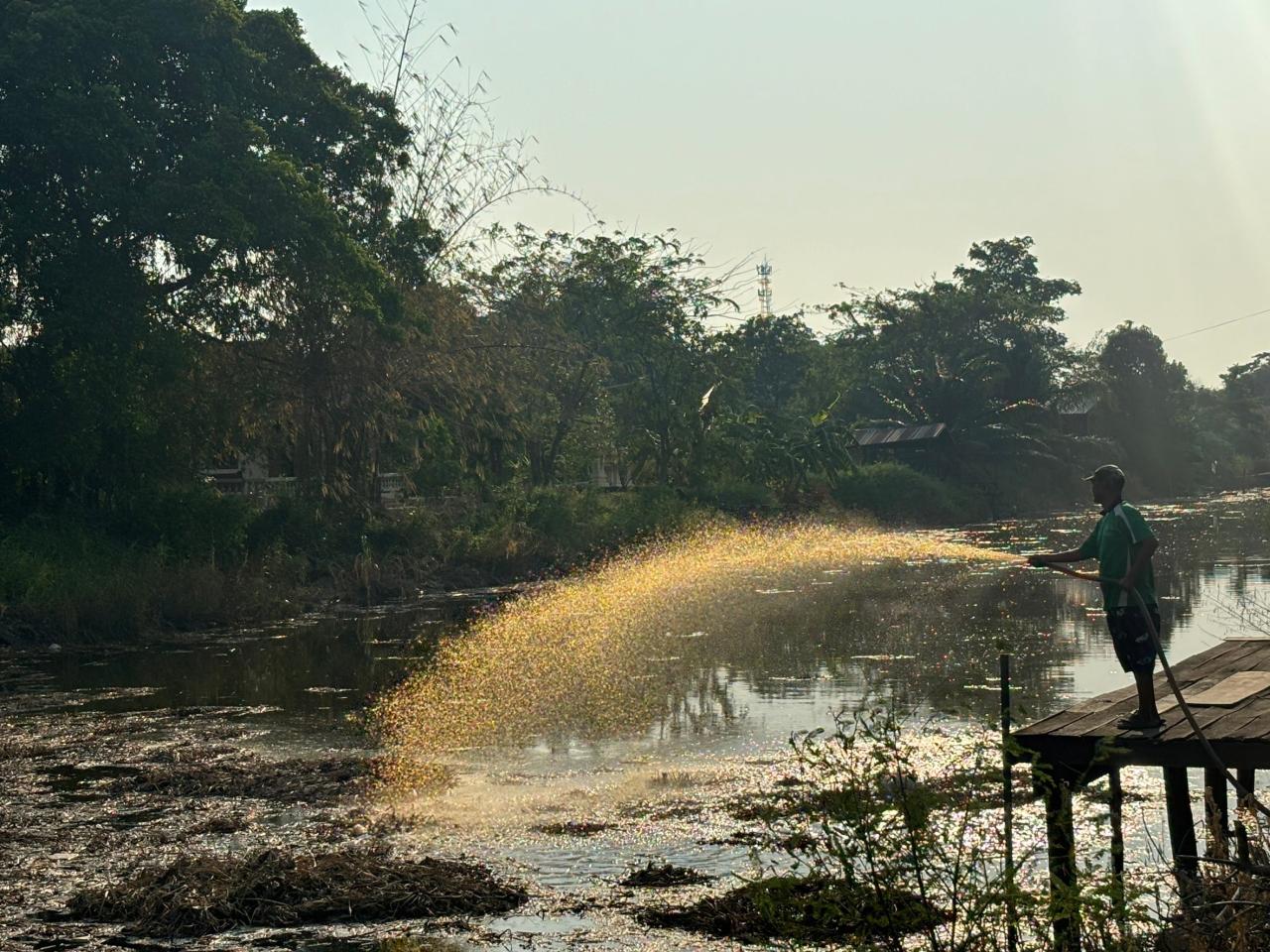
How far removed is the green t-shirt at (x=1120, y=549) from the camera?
8594 millimetres

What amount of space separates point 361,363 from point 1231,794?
2695cm

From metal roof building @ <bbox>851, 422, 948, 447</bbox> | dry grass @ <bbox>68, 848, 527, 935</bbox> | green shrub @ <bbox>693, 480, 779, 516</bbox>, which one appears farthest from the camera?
metal roof building @ <bbox>851, 422, 948, 447</bbox>

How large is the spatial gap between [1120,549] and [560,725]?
965cm

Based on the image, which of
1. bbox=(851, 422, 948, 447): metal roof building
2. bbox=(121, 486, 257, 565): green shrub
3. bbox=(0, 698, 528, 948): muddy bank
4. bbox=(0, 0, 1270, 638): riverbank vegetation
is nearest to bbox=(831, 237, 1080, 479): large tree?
bbox=(851, 422, 948, 447): metal roof building

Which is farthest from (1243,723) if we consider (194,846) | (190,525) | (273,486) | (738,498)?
(738,498)

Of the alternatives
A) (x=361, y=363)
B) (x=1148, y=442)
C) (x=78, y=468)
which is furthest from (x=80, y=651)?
(x=1148, y=442)

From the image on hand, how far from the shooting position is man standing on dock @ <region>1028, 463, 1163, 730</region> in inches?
332

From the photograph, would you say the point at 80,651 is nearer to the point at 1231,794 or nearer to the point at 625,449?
the point at 1231,794

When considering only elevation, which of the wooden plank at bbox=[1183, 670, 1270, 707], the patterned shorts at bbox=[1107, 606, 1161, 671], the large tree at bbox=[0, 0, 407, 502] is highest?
the large tree at bbox=[0, 0, 407, 502]

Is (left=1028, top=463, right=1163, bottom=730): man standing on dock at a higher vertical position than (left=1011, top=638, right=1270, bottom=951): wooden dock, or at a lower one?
higher

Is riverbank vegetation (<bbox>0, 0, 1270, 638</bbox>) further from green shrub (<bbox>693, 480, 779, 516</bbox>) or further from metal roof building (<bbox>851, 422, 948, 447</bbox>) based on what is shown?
metal roof building (<bbox>851, 422, 948, 447</bbox>)

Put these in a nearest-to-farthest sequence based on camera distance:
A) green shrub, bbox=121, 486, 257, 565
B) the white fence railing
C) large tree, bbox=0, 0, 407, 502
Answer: large tree, bbox=0, 0, 407, 502 → green shrub, bbox=121, 486, 257, 565 → the white fence railing

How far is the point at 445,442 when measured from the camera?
42344 mm

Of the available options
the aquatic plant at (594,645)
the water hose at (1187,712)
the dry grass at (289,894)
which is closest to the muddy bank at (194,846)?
the dry grass at (289,894)
